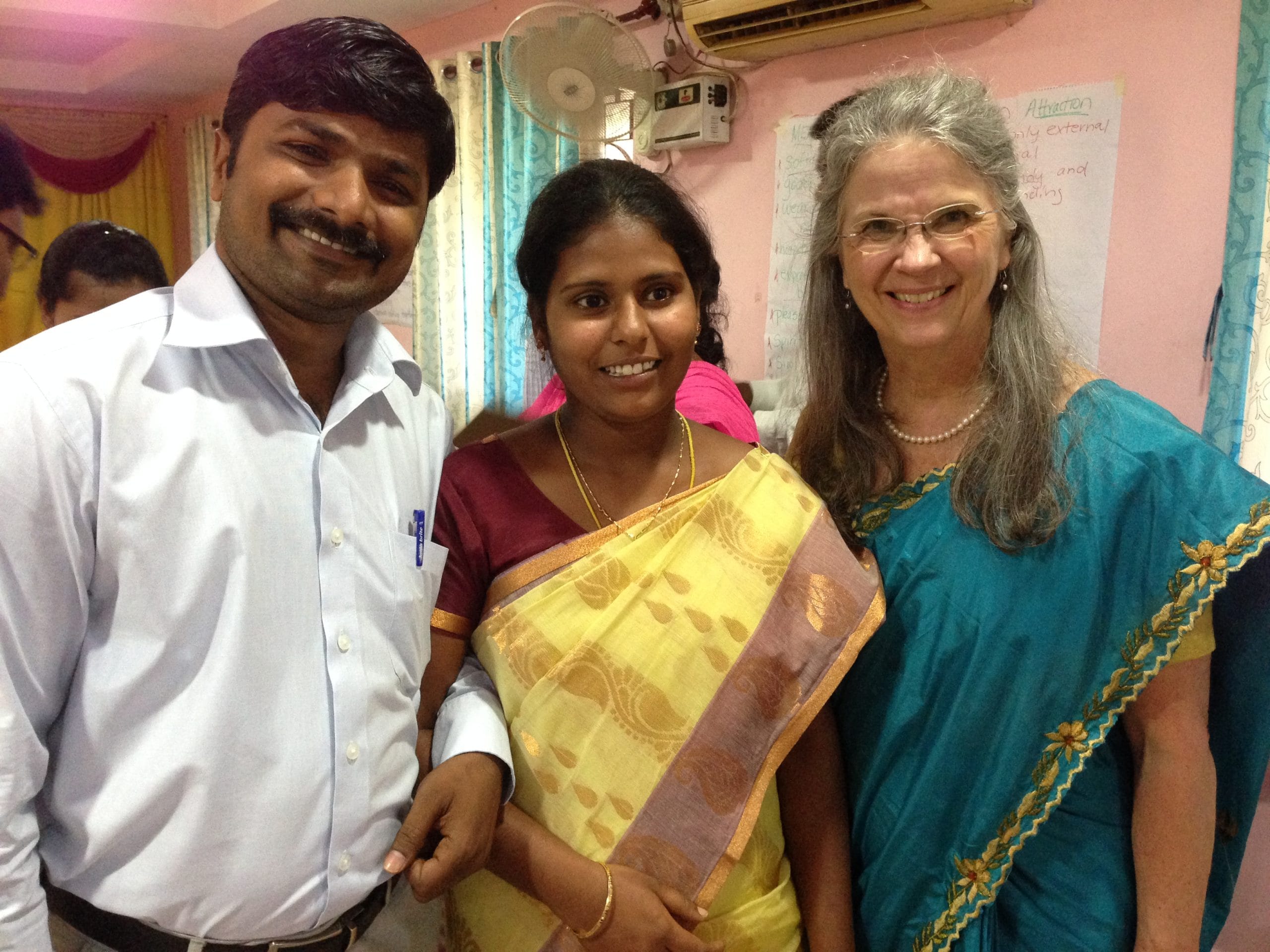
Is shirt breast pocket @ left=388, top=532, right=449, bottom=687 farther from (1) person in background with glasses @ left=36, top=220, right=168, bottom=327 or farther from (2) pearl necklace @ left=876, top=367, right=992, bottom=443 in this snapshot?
(1) person in background with glasses @ left=36, top=220, right=168, bottom=327

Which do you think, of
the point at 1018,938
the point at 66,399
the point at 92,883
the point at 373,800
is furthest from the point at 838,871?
the point at 66,399

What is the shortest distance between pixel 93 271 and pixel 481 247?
183 cm

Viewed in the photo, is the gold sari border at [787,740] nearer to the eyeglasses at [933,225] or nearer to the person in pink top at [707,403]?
the eyeglasses at [933,225]

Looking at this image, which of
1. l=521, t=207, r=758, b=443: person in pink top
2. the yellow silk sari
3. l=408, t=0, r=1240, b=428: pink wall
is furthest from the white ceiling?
the yellow silk sari

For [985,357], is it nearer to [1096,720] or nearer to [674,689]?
[1096,720]

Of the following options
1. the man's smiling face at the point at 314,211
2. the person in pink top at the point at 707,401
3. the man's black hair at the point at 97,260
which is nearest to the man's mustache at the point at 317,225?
the man's smiling face at the point at 314,211

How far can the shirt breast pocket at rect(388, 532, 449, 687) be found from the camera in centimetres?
112

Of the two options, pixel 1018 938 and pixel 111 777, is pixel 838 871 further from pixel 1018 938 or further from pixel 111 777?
pixel 111 777

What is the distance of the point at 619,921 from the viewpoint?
1.18 meters

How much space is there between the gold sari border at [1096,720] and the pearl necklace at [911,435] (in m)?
0.32

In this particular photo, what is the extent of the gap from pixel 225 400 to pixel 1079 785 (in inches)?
46.7

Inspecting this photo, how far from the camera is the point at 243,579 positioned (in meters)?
0.99

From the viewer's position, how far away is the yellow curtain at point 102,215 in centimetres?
649

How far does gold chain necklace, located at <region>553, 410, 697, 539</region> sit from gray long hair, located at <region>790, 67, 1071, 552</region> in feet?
0.75
